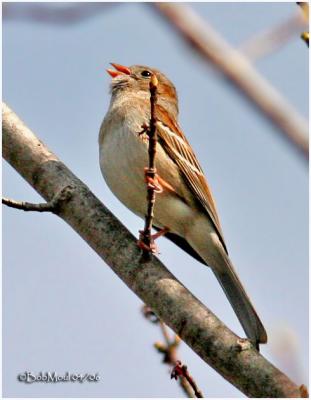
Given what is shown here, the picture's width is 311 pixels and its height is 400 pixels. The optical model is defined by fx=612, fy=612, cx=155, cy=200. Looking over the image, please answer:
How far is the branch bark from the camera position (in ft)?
9.98

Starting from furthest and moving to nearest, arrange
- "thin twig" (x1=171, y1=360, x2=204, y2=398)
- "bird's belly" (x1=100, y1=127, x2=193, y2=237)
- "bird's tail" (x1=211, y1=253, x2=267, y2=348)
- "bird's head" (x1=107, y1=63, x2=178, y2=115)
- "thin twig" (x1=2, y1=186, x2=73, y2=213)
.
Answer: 1. "bird's head" (x1=107, y1=63, x2=178, y2=115)
2. "bird's belly" (x1=100, y1=127, x2=193, y2=237)
3. "bird's tail" (x1=211, y1=253, x2=267, y2=348)
4. "thin twig" (x1=2, y1=186, x2=73, y2=213)
5. "thin twig" (x1=171, y1=360, x2=204, y2=398)

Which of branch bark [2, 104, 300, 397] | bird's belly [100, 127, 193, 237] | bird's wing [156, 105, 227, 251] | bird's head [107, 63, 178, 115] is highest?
bird's head [107, 63, 178, 115]

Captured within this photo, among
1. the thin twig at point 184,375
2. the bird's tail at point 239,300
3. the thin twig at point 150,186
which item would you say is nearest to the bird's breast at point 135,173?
the bird's tail at point 239,300

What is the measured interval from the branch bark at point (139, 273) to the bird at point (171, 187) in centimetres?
60

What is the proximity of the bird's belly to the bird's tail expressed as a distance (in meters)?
0.41

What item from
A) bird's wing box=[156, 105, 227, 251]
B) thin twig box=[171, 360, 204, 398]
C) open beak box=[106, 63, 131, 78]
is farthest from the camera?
open beak box=[106, 63, 131, 78]

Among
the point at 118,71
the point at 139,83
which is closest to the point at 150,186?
the point at 139,83

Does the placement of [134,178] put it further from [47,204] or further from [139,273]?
[139,273]

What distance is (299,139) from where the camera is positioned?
1.04m

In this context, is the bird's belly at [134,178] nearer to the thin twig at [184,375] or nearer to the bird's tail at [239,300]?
the bird's tail at [239,300]

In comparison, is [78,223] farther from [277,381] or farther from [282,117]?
[282,117]

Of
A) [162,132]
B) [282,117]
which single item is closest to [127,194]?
[162,132]

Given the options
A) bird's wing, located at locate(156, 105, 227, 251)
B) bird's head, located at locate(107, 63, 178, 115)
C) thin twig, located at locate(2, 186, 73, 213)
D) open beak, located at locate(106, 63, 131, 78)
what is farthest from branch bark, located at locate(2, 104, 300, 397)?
open beak, located at locate(106, 63, 131, 78)

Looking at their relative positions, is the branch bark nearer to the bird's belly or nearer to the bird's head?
the bird's belly
